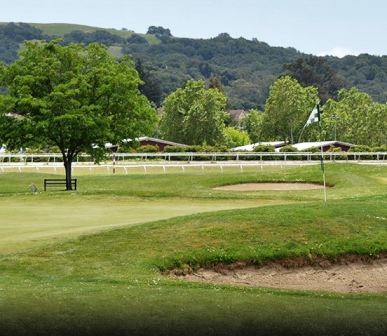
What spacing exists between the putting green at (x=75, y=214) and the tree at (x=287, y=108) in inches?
3489

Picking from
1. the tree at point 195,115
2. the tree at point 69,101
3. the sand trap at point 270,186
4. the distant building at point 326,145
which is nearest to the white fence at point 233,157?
the distant building at point 326,145

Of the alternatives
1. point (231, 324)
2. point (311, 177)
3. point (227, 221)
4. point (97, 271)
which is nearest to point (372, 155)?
point (311, 177)

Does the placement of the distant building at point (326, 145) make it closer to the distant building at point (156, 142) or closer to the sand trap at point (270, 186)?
the distant building at point (156, 142)

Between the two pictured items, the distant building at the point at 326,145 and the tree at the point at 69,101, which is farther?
the distant building at the point at 326,145

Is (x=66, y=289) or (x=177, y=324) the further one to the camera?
(x=66, y=289)

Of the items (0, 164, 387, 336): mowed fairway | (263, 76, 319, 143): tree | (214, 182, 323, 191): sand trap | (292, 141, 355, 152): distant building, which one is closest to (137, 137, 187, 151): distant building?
(263, 76, 319, 143): tree

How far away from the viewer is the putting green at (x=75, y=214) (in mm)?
26469

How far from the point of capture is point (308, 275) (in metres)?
23.1

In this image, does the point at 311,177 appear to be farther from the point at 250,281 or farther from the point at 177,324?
the point at 177,324

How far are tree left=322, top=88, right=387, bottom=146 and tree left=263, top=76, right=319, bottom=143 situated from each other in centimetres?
405

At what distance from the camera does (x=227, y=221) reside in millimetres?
26344

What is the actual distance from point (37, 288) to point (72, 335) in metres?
4.00

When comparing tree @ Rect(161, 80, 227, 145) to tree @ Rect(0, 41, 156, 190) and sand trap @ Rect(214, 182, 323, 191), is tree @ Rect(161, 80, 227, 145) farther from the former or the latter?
tree @ Rect(0, 41, 156, 190)

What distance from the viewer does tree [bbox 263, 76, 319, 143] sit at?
131 meters
